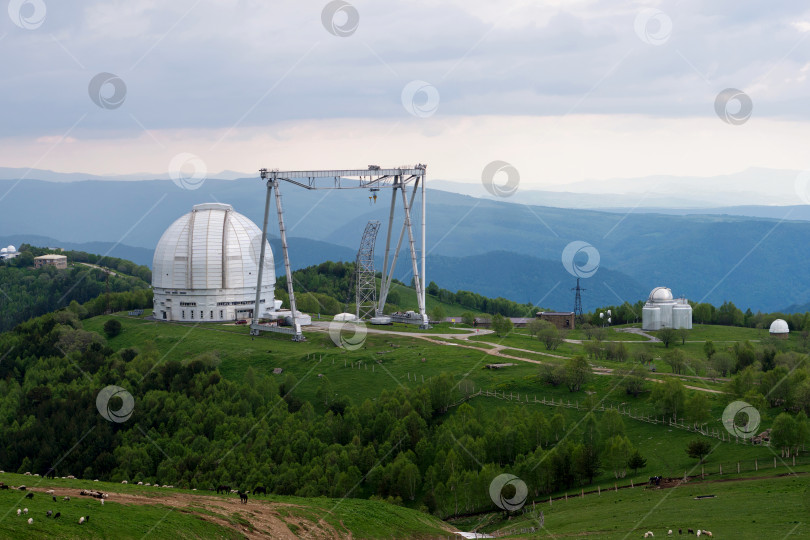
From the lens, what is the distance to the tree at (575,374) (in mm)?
84000

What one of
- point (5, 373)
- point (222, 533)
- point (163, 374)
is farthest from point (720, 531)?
point (5, 373)

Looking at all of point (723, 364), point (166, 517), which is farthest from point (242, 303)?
point (166, 517)

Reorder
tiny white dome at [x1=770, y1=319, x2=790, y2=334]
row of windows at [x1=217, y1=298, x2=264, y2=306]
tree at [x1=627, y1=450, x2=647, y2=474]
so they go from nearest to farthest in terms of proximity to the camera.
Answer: tree at [x1=627, y1=450, x2=647, y2=474] < tiny white dome at [x1=770, y1=319, x2=790, y2=334] < row of windows at [x1=217, y1=298, x2=264, y2=306]

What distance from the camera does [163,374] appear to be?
99.4 m

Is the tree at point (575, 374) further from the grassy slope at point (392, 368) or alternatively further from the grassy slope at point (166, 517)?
the grassy slope at point (166, 517)

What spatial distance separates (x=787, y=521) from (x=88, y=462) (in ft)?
207

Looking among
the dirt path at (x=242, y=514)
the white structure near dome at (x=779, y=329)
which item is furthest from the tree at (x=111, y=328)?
the white structure near dome at (x=779, y=329)

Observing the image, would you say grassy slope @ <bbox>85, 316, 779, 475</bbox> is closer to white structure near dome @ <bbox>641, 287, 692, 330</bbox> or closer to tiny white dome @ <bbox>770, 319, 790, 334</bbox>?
white structure near dome @ <bbox>641, 287, 692, 330</bbox>

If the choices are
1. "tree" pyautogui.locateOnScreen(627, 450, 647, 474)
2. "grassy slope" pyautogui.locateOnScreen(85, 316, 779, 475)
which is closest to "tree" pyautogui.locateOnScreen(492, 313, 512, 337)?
"grassy slope" pyautogui.locateOnScreen(85, 316, 779, 475)

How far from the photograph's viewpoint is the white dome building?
424 ft

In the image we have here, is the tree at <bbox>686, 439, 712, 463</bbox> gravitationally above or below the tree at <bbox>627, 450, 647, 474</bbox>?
above

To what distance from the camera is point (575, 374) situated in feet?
276

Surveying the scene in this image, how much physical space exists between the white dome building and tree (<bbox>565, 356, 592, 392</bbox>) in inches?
2365

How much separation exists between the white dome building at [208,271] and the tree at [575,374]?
60.1 m
